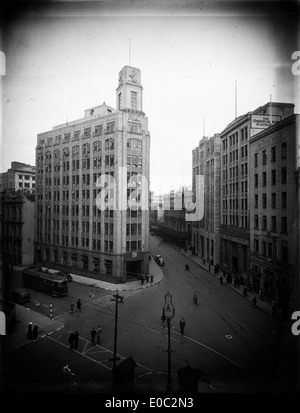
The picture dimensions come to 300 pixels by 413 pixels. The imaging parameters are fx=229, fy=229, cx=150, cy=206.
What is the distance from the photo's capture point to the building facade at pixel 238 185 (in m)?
20.0

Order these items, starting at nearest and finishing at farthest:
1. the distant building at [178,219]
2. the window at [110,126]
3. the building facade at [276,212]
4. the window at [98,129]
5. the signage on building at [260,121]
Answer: the building facade at [276,212] < the signage on building at [260,121] < the window at [110,126] < the window at [98,129] < the distant building at [178,219]

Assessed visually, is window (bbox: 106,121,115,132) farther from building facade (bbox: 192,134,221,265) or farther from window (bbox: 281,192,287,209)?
window (bbox: 281,192,287,209)

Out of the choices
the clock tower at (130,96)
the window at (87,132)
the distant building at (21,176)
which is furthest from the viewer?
the distant building at (21,176)

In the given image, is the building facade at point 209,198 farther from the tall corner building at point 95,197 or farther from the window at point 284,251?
the window at point 284,251

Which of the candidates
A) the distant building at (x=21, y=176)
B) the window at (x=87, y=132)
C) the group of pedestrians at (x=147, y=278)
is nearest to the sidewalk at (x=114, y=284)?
the group of pedestrians at (x=147, y=278)

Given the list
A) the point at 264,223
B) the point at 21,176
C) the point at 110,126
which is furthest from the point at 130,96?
the point at 21,176

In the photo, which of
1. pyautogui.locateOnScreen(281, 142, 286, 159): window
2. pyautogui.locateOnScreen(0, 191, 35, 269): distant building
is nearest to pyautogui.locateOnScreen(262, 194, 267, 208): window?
pyautogui.locateOnScreen(281, 142, 286, 159): window

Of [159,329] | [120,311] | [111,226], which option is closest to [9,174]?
[111,226]

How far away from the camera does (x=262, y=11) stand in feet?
26.8

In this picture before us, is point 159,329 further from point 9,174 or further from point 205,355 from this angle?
point 9,174

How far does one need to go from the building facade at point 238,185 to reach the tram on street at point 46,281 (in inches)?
618

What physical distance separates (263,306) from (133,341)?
399 inches

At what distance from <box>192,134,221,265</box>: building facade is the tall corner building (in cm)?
906

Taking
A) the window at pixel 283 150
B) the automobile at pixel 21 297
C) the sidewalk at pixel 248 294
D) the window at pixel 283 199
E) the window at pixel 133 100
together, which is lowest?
the sidewalk at pixel 248 294
